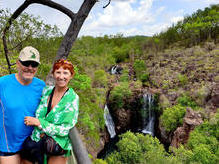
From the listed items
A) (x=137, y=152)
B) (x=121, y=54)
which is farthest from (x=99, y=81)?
(x=121, y=54)

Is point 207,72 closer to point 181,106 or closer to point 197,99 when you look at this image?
point 197,99

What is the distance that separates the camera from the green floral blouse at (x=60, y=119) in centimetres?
136

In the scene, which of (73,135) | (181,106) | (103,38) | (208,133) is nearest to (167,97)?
(181,106)

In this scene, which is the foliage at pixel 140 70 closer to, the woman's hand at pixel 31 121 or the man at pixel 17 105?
the man at pixel 17 105

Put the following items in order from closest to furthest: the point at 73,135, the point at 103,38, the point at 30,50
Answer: the point at 73,135
the point at 30,50
the point at 103,38

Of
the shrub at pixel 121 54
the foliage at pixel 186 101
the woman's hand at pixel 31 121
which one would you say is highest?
the shrub at pixel 121 54

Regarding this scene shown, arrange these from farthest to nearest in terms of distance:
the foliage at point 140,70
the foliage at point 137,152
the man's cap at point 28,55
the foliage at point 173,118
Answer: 1. the foliage at point 140,70
2. the foliage at point 173,118
3. the foliage at point 137,152
4. the man's cap at point 28,55

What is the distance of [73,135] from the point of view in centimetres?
142

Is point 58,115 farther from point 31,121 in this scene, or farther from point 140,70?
point 140,70

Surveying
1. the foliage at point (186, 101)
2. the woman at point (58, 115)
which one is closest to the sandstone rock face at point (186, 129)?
the foliage at point (186, 101)

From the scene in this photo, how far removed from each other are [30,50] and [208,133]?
673 inches

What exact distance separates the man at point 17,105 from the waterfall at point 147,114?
22695mm

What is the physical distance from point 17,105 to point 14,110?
5cm

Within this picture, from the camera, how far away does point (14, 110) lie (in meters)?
1.44
